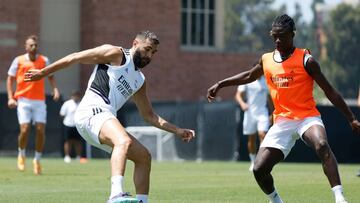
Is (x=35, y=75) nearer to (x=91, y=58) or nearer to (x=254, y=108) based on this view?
(x=91, y=58)

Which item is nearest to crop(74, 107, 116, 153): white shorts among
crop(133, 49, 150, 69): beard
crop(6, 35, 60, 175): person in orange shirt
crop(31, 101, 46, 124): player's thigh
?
crop(133, 49, 150, 69): beard

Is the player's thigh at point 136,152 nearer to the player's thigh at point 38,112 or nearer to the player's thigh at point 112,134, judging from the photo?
the player's thigh at point 112,134

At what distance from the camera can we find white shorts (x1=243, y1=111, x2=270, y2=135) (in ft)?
77.6

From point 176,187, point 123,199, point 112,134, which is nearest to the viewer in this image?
point 123,199

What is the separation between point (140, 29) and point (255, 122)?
29.4 metres

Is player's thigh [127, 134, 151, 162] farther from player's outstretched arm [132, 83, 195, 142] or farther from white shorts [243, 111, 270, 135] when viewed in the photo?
white shorts [243, 111, 270, 135]

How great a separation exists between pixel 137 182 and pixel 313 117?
228cm

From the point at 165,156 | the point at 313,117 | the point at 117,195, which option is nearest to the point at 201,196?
the point at 313,117

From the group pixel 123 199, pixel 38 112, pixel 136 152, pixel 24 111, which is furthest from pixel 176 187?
pixel 123 199

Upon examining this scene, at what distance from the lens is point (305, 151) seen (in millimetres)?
31984

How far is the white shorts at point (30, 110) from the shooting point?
20375 millimetres

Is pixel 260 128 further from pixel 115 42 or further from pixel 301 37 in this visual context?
pixel 301 37

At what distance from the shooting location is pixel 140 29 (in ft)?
173

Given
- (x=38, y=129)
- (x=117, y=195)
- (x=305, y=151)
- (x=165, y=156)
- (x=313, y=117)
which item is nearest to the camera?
(x=117, y=195)
